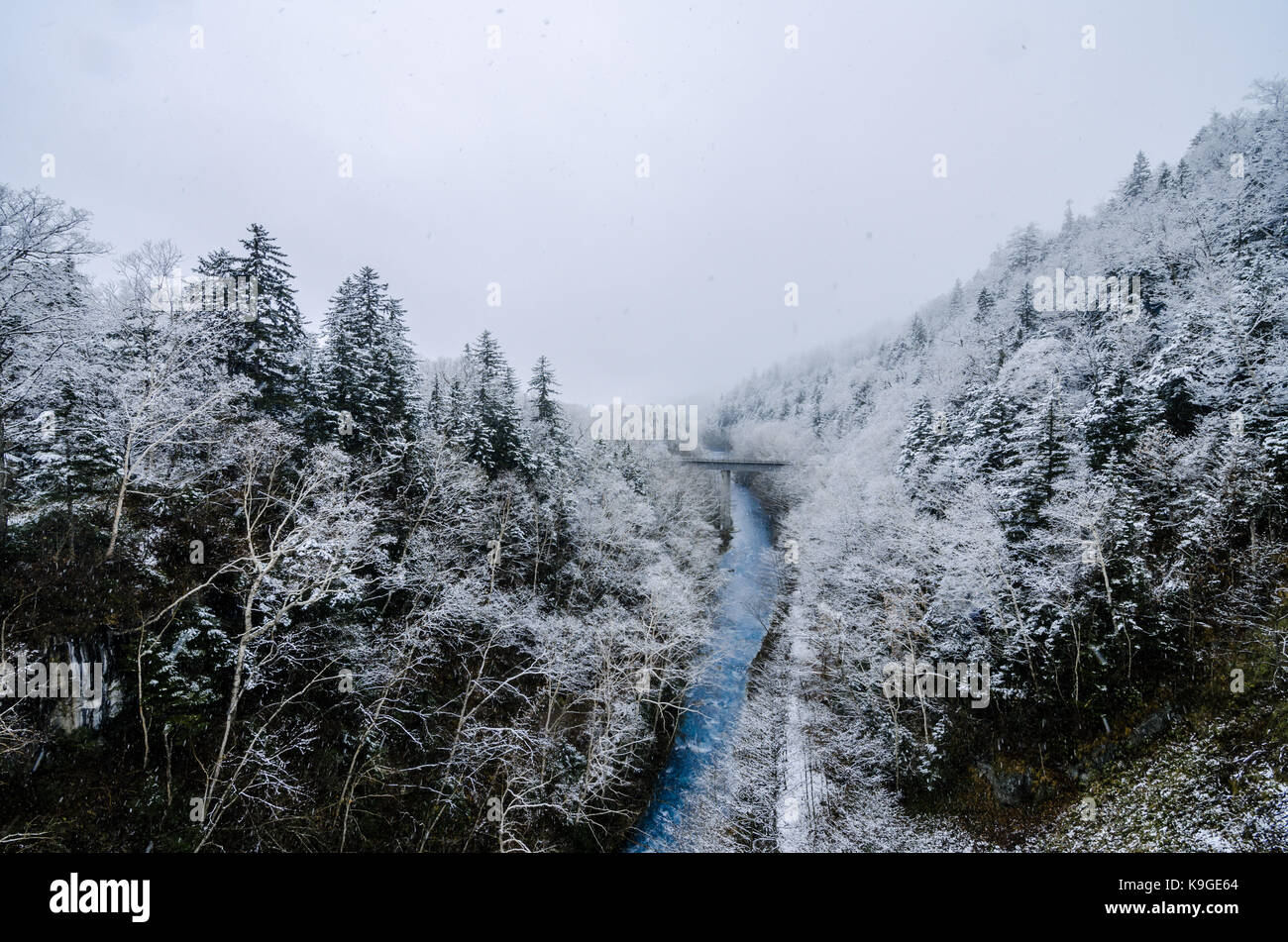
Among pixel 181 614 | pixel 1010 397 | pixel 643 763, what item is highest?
pixel 1010 397

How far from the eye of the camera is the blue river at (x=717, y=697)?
16312mm

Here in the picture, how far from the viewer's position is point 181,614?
11195mm

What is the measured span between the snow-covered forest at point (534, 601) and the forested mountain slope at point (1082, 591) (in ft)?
0.40

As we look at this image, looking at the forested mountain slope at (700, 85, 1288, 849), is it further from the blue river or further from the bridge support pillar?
the bridge support pillar

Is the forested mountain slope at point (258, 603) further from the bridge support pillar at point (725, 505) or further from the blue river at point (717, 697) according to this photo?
Result: the bridge support pillar at point (725, 505)

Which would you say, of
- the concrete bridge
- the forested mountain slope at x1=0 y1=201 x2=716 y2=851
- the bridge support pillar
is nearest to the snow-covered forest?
the forested mountain slope at x1=0 y1=201 x2=716 y2=851

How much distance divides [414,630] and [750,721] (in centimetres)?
1435

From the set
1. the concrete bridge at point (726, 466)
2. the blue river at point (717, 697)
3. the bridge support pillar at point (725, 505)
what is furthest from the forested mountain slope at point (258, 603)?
the concrete bridge at point (726, 466)

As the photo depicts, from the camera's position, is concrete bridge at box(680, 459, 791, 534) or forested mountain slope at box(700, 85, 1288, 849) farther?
concrete bridge at box(680, 459, 791, 534)

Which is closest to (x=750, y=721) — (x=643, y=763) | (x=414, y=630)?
(x=643, y=763)

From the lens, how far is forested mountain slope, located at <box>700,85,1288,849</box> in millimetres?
13078

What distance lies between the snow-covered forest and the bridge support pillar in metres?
22.0

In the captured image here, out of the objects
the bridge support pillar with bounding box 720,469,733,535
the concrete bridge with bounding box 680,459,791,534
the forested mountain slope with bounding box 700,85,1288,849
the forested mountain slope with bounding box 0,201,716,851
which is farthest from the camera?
the concrete bridge with bounding box 680,459,791,534
